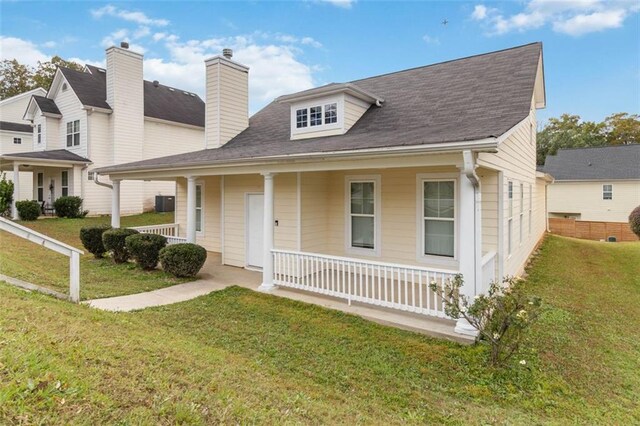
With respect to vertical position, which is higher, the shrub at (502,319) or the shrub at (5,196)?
the shrub at (5,196)

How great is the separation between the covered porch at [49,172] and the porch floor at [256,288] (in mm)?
13990

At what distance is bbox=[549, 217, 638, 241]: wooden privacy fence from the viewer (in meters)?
21.2

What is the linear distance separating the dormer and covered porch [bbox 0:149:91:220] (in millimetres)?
14174

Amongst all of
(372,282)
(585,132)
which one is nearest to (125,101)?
(372,282)

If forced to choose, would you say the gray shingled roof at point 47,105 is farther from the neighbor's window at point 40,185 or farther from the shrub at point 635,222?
the shrub at point 635,222

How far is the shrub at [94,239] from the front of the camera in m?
10.4

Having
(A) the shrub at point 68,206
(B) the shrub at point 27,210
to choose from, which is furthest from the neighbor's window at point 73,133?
(B) the shrub at point 27,210

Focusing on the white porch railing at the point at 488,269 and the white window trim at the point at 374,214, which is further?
the white window trim at the point at 374,214

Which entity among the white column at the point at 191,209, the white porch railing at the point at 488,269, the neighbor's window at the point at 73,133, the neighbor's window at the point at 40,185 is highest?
the neighbor's window at the point at 73,133

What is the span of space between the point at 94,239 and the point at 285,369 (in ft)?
28.9

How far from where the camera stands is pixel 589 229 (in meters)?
21.6

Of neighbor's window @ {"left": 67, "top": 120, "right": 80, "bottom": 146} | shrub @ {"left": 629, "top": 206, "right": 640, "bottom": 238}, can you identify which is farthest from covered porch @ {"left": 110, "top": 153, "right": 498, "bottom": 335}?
shrub @ {"left": 629, "top": 206, "right": 640, "bottom": 238}

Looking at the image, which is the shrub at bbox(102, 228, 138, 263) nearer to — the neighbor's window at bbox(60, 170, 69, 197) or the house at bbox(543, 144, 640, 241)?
the neighbor's window at bbox(60, 170, 69, 197)

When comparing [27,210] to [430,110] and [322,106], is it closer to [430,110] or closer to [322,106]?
[322,106]
